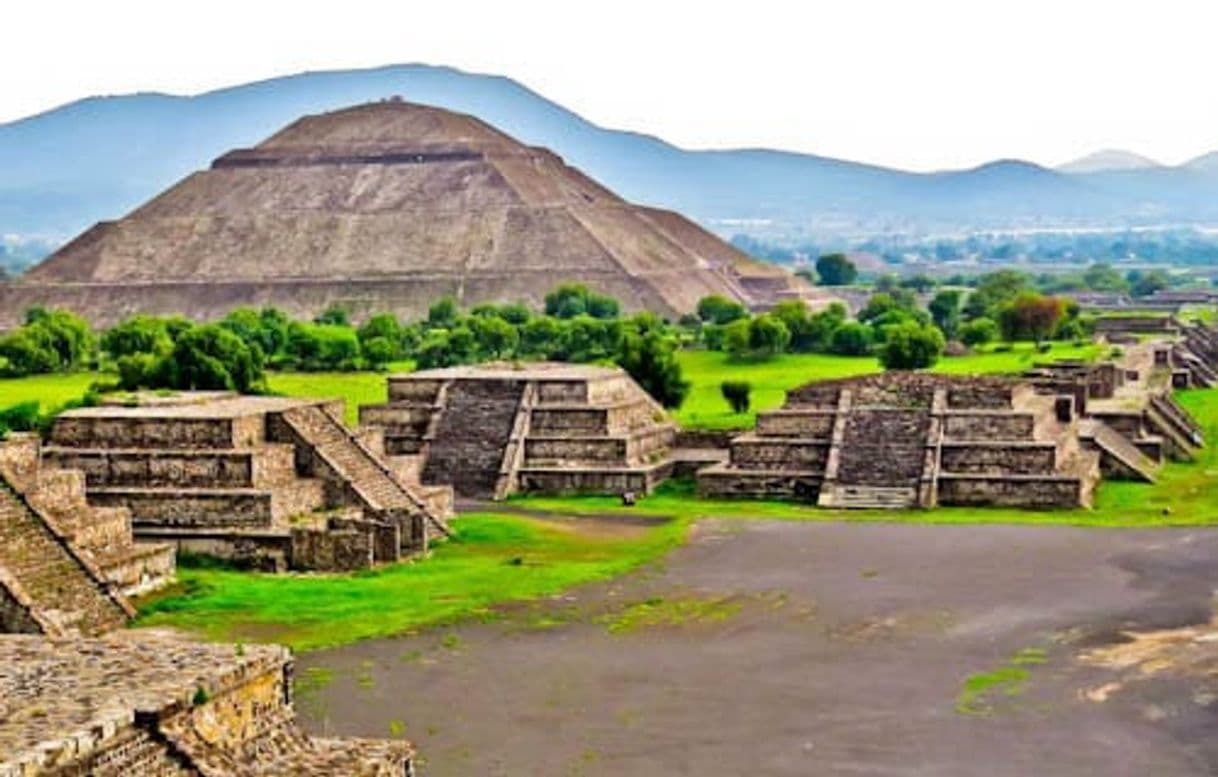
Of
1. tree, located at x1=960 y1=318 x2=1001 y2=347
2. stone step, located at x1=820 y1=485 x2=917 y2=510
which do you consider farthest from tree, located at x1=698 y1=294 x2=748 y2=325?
stone step, located at x1=820 y1=485 x2=917 y2=510

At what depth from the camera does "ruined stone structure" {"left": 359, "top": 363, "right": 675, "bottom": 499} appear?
168ft

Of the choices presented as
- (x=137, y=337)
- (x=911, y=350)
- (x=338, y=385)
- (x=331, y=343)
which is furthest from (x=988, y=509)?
(x=137, y=337)

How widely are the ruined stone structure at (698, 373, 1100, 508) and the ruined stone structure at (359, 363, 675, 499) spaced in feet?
8.87

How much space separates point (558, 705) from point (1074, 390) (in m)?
38.9

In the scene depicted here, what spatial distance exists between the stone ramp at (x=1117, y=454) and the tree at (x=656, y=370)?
571 inches

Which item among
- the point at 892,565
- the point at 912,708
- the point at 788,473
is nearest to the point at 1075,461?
the point at 788,473

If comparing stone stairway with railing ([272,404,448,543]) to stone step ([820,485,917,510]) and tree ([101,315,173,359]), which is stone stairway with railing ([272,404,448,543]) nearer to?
stone step ([820,485,917,510])

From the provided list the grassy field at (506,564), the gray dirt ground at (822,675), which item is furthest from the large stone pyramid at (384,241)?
the gray dirt ground at (822,675)

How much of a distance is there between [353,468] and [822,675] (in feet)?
58.7

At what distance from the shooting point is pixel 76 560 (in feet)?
104

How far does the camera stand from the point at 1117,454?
2135 inches

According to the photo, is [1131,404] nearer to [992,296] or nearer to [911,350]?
[911,350]

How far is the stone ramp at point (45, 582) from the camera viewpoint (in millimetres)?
29047

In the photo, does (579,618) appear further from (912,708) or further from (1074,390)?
(1074,390)
